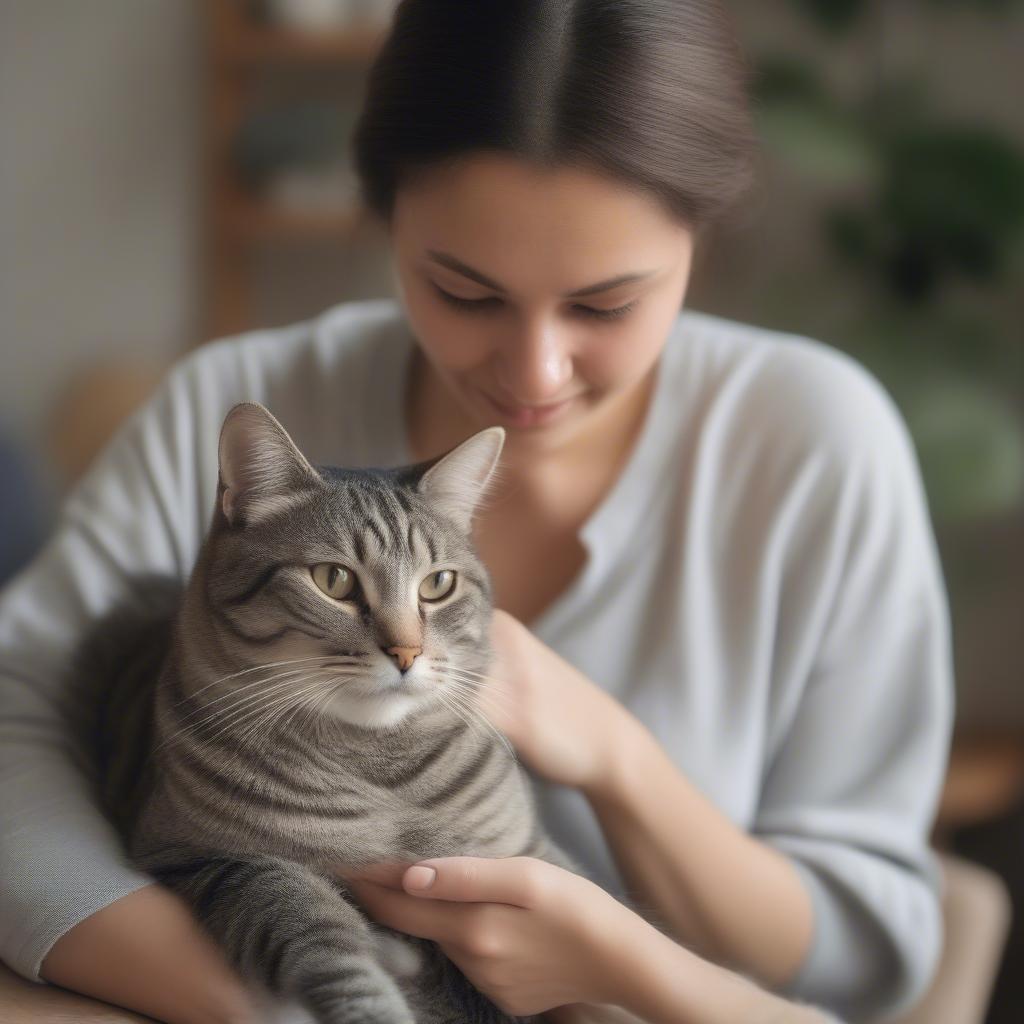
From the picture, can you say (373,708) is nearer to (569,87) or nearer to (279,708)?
(279,708)

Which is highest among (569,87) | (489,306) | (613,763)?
(569,87)

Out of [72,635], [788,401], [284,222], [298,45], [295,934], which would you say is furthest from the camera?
[284,222]

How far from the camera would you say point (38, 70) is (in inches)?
113

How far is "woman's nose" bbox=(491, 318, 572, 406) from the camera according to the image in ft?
3.04

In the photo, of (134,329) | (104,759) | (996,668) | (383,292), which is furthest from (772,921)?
(134,329)

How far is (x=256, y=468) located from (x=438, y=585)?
17cm

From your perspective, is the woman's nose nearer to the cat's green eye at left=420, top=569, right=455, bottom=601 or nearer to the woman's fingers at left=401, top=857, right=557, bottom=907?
the cat's green eye at left=420, top=569, right=455, bottom=601

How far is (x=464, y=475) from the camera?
3.07ft

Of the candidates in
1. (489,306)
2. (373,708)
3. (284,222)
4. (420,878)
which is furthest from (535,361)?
(284,222)

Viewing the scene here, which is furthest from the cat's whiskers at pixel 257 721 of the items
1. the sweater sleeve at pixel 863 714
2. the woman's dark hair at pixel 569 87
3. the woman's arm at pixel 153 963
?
the sweater sleeve at pixel 863 714

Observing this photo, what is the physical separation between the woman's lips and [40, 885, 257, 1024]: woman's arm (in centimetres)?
46

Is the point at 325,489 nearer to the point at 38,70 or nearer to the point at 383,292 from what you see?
the point at 383,292

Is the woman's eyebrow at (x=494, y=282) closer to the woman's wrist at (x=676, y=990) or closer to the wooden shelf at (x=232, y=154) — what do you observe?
the woman's wrist at (x=676, y=990)

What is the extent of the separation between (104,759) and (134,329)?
219 centimetres
